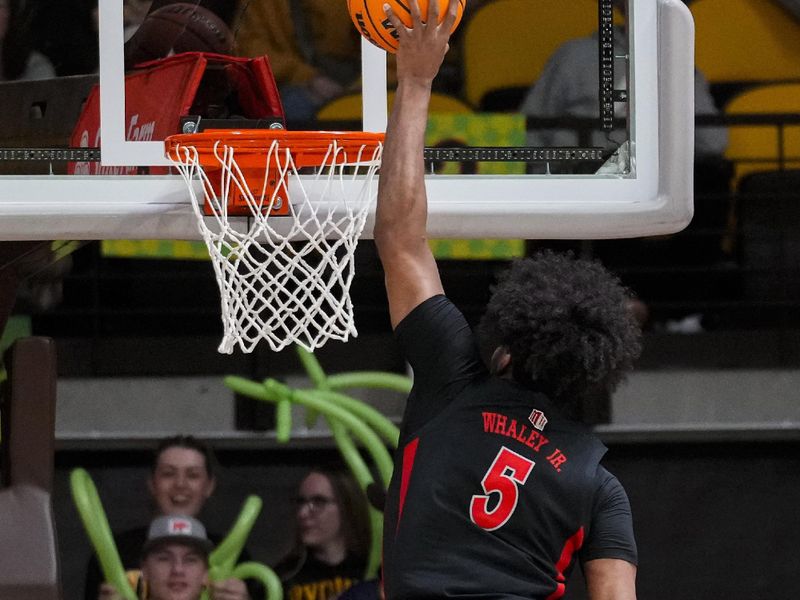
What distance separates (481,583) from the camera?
1781mm

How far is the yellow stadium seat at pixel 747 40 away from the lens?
6.09 m

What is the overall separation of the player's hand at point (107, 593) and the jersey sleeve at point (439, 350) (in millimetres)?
2837

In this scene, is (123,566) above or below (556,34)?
below

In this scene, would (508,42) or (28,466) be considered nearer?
(28,466)

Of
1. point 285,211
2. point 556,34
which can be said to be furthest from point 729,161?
point 285,211

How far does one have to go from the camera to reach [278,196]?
2.59 metres

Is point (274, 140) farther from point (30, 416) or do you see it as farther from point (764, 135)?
point (764, 135)

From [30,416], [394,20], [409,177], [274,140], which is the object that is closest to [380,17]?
Result: [394,20]

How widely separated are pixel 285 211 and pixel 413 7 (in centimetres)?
76

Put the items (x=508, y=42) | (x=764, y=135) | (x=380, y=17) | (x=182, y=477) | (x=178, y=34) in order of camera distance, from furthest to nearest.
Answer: (x=508, y=42)
(x=764, y=135)
(x=182, y=477)
(x=178, y=34)
(x=380, y=17)

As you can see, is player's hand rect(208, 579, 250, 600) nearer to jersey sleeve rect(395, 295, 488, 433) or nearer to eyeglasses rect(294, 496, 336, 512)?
eyeglasses rect(294, 496, 336, 512)

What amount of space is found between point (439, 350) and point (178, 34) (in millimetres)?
1658

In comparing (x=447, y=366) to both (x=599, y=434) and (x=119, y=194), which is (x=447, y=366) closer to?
(x=119, y=194)

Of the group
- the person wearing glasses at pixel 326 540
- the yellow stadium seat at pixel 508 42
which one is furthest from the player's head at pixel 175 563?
the yellow stadium seat at pixel 508 42
